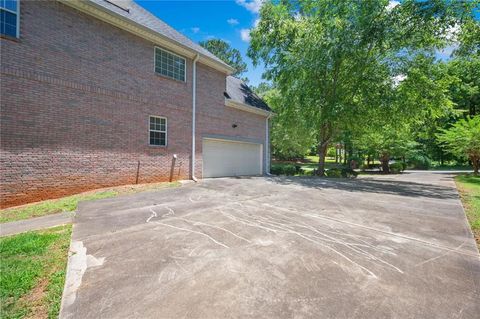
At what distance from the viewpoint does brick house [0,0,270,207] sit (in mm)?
7117

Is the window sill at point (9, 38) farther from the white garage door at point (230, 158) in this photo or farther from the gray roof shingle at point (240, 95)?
the gray roof shingle at point (240, 95)

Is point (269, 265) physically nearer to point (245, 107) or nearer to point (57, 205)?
point (57, 205)

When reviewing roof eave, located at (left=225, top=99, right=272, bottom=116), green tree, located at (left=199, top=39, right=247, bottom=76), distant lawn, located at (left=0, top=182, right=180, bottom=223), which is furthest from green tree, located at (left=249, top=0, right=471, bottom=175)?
green tree, located at (left=199, top=39, right=247, bottom=76)

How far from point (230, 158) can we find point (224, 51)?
24.4 metres

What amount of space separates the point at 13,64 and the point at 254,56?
14970 mm

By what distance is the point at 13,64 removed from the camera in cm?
698

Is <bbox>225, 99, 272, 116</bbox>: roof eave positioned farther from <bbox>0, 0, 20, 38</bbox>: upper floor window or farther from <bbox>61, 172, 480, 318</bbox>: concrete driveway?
<bbox>61, 172, 480, 318</bbox>: concrete driveway

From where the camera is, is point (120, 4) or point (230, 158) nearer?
point (120, 4)

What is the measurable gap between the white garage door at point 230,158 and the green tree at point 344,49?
4644 millimetres

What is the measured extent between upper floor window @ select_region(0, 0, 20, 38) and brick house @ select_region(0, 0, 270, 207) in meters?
0.02

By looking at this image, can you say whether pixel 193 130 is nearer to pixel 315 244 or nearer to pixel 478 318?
pixel 315 244

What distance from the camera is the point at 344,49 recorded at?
13336 millimetres

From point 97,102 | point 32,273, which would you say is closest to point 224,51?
point 97,102

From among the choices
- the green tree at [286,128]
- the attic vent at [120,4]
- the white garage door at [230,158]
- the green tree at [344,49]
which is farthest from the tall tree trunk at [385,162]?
the attic vent at [120,4]
